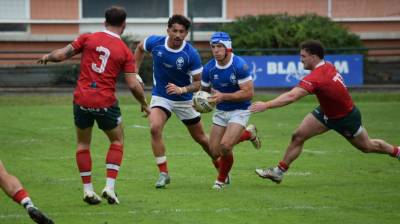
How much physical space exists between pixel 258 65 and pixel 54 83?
6.69 meters

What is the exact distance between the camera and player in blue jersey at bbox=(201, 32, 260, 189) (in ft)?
41.8

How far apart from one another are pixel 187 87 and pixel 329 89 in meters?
1.95

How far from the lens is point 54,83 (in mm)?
31672

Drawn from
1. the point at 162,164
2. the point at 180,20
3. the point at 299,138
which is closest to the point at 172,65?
the point at 180,20

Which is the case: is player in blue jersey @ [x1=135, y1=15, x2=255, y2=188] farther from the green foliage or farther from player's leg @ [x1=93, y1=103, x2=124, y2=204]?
the green foliage

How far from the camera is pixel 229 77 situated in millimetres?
12844

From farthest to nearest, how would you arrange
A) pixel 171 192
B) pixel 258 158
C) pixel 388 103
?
pixel 388 103
pixel 258 158
pixel 171 192

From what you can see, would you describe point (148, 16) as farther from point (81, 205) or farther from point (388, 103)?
point (81, 205)

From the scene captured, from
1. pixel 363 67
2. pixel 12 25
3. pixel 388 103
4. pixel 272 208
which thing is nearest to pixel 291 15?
pixel 363 67

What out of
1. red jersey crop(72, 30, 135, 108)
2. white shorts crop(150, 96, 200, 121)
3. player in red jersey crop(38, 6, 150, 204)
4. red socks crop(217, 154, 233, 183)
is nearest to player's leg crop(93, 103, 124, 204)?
player in red jersey crop(38, 6, 150, 204)

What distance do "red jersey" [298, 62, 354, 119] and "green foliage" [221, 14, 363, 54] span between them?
18475 mm

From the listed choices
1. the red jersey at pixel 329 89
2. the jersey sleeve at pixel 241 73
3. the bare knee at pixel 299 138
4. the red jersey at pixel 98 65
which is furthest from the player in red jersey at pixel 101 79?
the bare knee at pixel 299 138

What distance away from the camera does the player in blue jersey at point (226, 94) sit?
12.7m

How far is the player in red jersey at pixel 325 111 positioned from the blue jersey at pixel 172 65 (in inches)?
63.6
